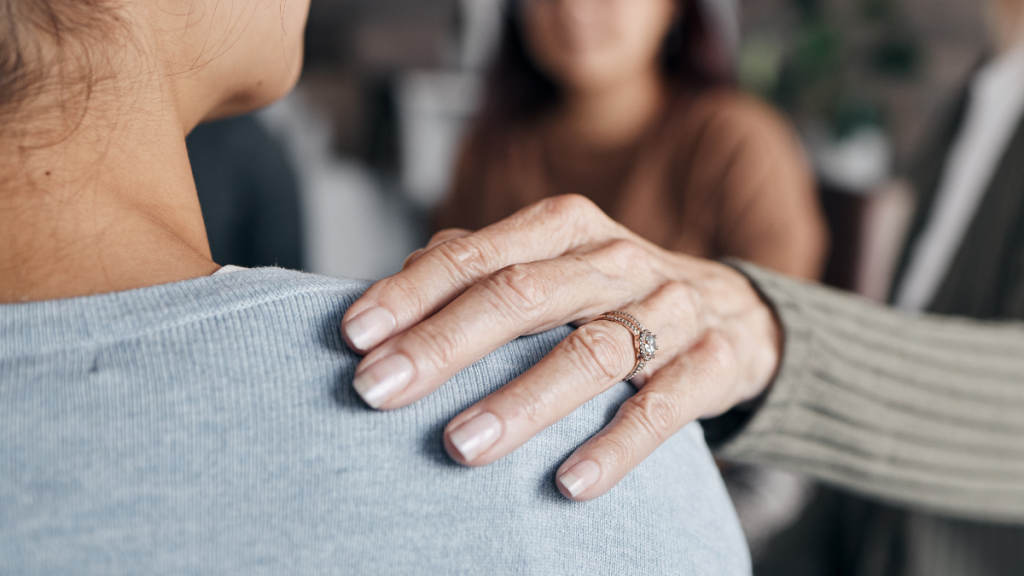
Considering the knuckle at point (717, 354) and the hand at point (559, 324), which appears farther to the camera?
the knuckle at point (717, 354)

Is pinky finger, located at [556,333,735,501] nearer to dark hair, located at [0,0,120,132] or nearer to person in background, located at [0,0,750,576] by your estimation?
person in background, located at [0,0,750,576]

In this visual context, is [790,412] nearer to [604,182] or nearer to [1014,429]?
[1014,429]

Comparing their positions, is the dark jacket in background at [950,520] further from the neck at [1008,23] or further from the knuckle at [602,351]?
the knuckle at [602,351]

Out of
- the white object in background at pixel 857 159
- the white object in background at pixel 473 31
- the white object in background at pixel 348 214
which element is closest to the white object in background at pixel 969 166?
the white object in background at pixel 857 159

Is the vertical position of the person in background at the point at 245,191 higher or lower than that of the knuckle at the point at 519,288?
lower

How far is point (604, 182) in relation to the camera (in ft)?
4.89

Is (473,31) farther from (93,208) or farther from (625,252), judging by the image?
(93,208)

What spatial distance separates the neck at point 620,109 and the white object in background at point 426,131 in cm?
168

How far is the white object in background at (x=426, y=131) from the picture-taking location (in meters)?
3.18

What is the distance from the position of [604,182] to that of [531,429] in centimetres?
115

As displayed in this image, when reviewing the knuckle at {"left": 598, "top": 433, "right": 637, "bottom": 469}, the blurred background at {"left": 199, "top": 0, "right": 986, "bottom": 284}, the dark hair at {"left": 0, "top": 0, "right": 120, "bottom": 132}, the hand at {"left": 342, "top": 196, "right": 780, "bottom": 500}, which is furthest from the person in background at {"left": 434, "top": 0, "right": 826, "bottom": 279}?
the dark hair at {"left": 0, "top": 0, "right": 120, "bottom": 132}

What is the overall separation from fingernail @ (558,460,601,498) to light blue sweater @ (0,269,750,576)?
1cm

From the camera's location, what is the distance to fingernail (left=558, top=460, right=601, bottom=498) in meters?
0.40

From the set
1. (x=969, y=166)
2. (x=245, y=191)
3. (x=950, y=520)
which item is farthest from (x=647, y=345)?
(x=245, y=191)
